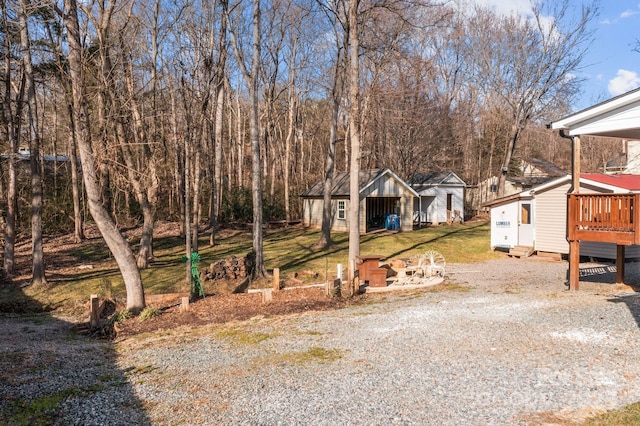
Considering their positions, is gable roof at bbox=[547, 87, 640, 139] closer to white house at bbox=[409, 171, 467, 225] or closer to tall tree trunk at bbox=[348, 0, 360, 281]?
tall tree trunk at bbox=[348, 0, 360, 281]

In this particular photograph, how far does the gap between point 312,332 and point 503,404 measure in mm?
4058

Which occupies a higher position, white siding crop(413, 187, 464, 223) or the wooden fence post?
white siding crop(413, 187, 464, 223)

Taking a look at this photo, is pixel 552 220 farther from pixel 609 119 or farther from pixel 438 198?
pixel 438 198

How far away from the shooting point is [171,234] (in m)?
25.1

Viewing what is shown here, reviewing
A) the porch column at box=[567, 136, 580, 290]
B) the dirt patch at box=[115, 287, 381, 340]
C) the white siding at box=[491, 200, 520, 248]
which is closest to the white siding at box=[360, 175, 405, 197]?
the white siding at box=[491, 200, 520, 248]

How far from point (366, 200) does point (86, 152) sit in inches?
741

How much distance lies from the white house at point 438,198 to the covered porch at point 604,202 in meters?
20.9

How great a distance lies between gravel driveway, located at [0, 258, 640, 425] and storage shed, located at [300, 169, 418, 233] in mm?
17111

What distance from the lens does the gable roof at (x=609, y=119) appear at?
1010 cm

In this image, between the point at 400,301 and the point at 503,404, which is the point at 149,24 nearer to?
the point at 400,301

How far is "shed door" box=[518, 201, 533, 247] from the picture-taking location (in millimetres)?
19516

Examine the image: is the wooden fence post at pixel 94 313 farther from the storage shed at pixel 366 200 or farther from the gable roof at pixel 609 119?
the storage shed at pixel 366 200

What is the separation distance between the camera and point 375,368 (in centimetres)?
643

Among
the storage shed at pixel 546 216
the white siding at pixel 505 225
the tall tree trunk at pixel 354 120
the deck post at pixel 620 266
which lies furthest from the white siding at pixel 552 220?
the tall tree trunk at pixel 354 120
